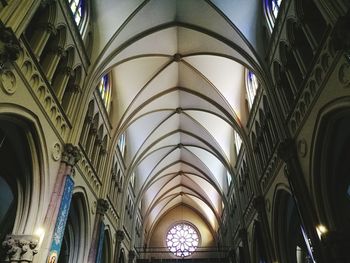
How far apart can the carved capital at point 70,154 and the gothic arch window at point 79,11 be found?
5.48m

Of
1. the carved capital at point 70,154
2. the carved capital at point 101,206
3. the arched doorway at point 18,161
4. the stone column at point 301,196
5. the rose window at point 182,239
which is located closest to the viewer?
the stone column at point 301,196

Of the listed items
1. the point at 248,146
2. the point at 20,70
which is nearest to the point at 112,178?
the point at 248,146

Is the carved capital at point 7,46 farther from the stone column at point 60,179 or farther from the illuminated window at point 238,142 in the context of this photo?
the illuminated window at point 238,142

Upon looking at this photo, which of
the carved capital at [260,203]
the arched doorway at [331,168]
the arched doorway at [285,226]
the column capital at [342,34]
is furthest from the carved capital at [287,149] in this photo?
the carved capital at [260,203]

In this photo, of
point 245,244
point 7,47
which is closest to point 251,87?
point 245,244

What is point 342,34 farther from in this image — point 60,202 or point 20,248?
point 20,248

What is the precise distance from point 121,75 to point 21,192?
1070 centimetres

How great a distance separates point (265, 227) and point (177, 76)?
11.0 m

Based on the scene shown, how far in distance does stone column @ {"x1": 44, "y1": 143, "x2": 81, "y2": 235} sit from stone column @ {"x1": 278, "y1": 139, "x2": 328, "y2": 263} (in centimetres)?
780

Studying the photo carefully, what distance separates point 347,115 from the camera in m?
8.24

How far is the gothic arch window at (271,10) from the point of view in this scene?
13.0 metres

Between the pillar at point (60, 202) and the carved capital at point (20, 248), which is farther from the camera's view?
the pillar at point (60, 202)

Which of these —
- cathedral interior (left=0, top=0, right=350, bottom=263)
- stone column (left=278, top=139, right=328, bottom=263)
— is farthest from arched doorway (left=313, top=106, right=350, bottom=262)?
stone column (left=278, top=139, right=328, bottom=263)

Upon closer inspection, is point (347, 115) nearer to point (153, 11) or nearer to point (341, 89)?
point (341, 89)
